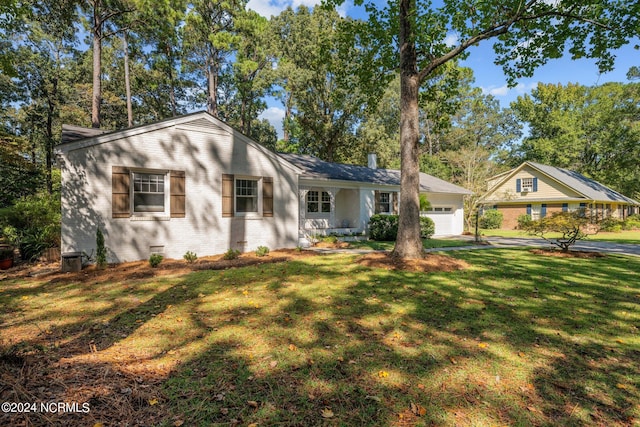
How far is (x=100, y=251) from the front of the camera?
28.1ft

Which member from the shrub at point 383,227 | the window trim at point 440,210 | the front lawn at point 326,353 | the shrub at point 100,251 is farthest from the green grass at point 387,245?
the shrub at point 100,251

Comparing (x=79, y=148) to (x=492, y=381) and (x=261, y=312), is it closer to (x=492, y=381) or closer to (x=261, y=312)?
(x=261, y=312)

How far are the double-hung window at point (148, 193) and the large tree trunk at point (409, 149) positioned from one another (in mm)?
7735

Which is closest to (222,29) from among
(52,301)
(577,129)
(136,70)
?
(136,70)

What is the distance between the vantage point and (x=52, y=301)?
18.3 feet

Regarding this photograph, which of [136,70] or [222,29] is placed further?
[136,70]

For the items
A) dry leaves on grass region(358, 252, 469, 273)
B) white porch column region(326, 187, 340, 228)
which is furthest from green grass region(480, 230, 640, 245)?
dry leaves on grass region(358, 252, 469, 273)

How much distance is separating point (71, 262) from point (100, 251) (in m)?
0.69

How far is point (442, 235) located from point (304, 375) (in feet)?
64.0

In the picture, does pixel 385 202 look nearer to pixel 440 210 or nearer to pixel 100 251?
pixel 440 210

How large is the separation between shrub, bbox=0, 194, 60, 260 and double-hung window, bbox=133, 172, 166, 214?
120 inches

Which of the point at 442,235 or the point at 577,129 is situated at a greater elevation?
the point at 577,129

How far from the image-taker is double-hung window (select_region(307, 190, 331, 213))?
56.1 ft

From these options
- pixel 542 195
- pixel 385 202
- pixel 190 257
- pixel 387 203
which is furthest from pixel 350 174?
pixel 542 195
